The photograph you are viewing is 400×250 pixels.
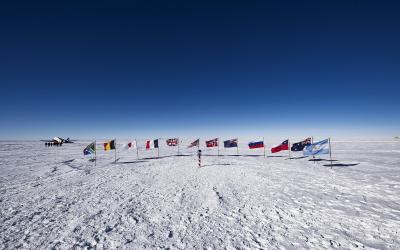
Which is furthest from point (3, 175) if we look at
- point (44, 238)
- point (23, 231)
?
point (44, 238)

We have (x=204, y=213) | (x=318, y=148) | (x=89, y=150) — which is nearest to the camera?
(x=204, y=213)

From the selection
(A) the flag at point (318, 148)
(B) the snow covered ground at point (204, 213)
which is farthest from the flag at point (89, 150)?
(A) the flag at point (318, 148)

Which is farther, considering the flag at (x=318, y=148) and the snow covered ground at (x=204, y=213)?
the flag at (x=318, y=148)

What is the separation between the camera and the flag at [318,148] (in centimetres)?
1938

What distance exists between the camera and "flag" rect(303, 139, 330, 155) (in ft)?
63.6

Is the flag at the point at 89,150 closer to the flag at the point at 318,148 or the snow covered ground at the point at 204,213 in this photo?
the snow covered ground at the point at 204,213

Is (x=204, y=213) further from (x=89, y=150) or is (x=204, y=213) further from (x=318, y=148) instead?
(x=89, y=150)

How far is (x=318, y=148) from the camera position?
19.9 m

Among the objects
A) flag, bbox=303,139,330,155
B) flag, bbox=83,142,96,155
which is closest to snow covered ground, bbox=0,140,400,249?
flag, bbox=303,139,330,155

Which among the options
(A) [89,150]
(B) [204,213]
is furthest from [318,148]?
(A) [89,150]

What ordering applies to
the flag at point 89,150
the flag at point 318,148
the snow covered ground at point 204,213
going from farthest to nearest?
the flag at point 89,150 < the flag at point 318,148 < the snow covered ground at point 204,213

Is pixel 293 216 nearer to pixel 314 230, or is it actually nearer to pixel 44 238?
pixel 314 230

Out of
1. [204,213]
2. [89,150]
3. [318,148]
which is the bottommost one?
[204,213]

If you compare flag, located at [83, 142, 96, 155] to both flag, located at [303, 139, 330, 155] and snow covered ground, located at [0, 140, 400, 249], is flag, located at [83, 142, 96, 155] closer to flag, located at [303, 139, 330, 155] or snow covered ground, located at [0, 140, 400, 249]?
snow covered ground, located at [0, 140, 400, 249]
